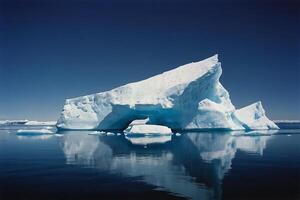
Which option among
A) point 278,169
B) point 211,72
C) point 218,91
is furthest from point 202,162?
point 218,91

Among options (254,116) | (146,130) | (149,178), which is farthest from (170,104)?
(149,178)

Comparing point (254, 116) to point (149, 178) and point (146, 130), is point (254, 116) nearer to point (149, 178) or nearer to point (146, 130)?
point (146, 130)

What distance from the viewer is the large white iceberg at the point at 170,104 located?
96.9ft

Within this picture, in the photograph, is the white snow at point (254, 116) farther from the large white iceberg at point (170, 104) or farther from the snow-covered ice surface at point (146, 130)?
the snow-covered ice surface at point (146, 130)

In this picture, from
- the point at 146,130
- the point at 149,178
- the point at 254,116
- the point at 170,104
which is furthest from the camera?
the point at 254,116

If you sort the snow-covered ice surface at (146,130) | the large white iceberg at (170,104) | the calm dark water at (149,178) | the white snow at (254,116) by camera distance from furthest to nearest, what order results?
the white snow at (254,116) → the large white iceberg at (170,104) → the snow-covered ice surface at (146,130) → the calm dark water at (149,178)

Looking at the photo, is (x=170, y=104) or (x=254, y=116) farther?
(x=254, y=116)

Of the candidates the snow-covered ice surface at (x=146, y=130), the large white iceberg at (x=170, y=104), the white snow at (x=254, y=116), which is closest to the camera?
the snow-covered ice surface at (x=146, y=130)

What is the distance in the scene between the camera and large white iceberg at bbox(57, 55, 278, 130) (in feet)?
96.9

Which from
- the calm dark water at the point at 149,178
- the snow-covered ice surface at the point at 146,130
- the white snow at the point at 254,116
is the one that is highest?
the white snow at the point at 254,116

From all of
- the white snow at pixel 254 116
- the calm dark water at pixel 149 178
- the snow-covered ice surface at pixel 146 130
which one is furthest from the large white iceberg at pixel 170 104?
the calm dark water at pixel 149 178

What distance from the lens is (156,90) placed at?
103 ft

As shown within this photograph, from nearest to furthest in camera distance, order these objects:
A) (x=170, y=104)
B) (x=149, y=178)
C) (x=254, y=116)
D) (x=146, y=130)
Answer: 1. (x=149, y=178)
2. (x=146, y=130)
3. (x=170, y=104)
4. (x=254, y=116)

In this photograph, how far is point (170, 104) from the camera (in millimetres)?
29469
